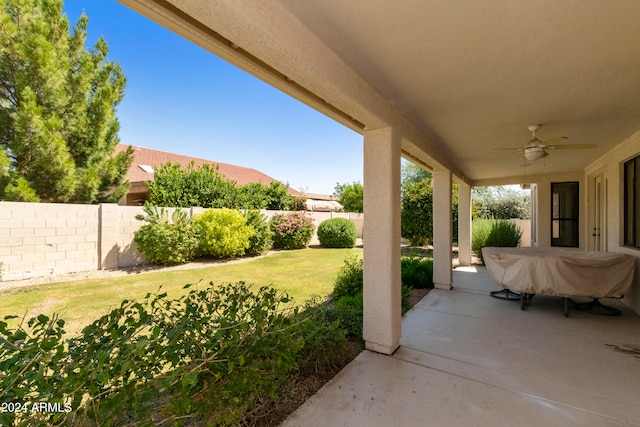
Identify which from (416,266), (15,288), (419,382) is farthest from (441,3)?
(15,288)

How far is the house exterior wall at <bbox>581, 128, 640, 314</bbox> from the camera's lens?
406 centimetres

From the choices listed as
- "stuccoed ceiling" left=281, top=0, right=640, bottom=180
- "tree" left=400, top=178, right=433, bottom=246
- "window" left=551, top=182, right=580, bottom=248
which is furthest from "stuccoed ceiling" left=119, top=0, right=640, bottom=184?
Answer: "tree" left=400, top=178, right=433, bottom=246

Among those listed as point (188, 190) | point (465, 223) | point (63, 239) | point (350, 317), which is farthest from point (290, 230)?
point (350, 317)

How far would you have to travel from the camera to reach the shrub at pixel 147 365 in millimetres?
1088

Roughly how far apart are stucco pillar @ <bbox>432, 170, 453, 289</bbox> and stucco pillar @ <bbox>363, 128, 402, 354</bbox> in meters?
2.85

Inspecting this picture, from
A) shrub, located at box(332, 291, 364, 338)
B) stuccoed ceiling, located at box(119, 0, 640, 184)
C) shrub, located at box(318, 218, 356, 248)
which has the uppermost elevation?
stuccoed ceiling, located at box(119, 0, 640, 184)

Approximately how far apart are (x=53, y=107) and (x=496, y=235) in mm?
13584

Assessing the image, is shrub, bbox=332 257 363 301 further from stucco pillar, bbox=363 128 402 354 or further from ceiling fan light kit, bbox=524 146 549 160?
ceiling fan light kit, bbox=524 146 549 160

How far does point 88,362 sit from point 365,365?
7.57ft

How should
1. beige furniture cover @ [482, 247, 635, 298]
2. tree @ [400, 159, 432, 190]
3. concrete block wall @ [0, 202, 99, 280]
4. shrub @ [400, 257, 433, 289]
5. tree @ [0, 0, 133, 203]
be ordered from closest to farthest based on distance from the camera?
1. beige furniture cover @ [482, 247, 635, 298]
2. concrete block wall @ [0, 202, 99, 280]
3. shrub @ [400, 257, 433, 289]
4. tree @ [0, 0, 133, 203]
5. tree @ [400, 159, 432, 190]

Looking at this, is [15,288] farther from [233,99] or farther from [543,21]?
[543,21]

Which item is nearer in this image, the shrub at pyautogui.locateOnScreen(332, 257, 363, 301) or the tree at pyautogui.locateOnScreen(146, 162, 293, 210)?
the shrub at pyautogui.locateOnScreen(332, 257, 363, 301)

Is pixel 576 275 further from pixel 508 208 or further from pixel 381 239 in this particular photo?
pixel 508 208

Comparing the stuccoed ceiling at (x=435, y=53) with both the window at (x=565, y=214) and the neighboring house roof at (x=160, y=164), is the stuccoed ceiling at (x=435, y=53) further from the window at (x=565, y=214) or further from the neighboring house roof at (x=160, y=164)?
the neighboring house roof at (x=160, y=164)
